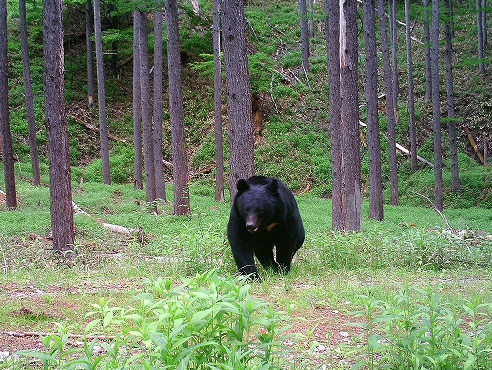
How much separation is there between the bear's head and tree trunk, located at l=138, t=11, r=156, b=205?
14278 mm

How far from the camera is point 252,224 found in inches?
241

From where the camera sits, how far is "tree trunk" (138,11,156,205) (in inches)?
795

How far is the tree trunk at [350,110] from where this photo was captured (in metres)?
11.5

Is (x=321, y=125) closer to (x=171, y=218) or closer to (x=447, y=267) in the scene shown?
(x=171, y=218)

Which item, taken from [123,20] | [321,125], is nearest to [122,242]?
[321,125]

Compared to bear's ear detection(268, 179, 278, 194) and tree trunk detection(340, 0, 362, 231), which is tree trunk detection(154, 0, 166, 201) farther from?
bear's ear detection(268, 179, 278, 194)

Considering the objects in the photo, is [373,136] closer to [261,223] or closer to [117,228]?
[117,228]

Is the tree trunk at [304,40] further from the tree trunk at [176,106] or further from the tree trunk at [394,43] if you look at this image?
the tree trunk at [176,106]

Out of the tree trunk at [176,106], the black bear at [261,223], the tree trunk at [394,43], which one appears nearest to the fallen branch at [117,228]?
the tree trunk at [176,106]

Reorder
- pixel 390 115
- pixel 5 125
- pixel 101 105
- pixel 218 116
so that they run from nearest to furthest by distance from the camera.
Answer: pixel 5 125 < pixel 390 115 < pixel 218 116 < pixel 101 105

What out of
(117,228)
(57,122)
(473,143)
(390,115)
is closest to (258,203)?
(57,122)

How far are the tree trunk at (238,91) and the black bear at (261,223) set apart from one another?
1.95 meters

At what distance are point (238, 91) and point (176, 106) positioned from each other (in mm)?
8922

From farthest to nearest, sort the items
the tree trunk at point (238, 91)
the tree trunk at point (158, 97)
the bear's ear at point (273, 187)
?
the tree trunk at point (158, 97), the tree trunk at point (238, 91), the bear's ear at point (273, 187)
